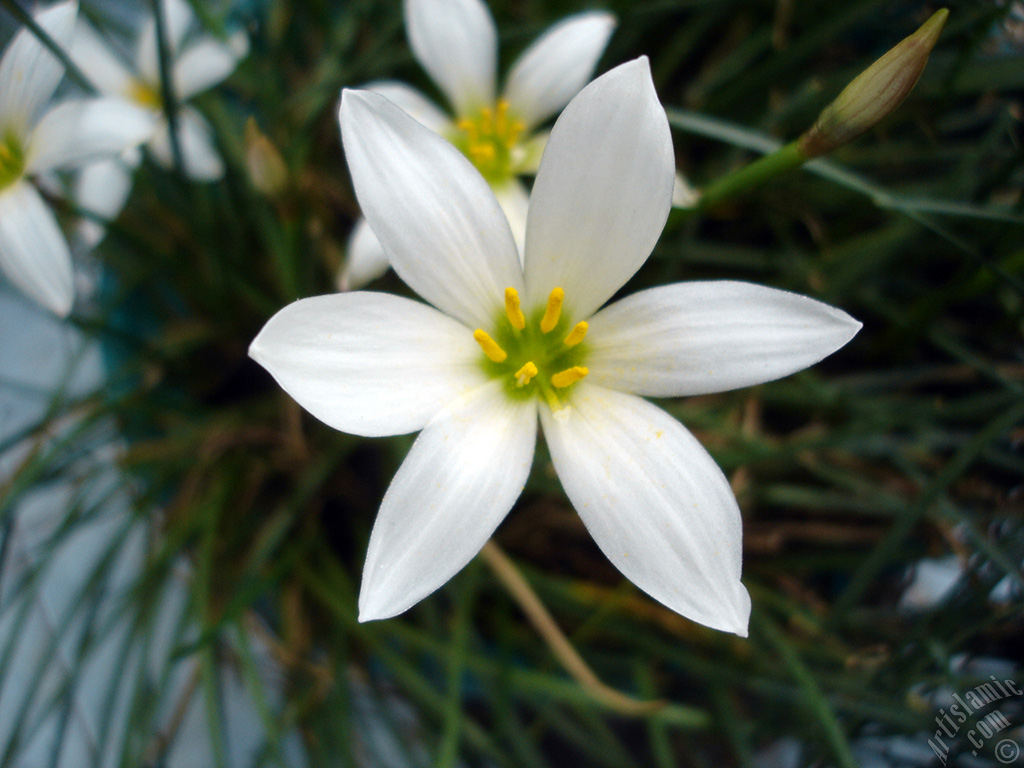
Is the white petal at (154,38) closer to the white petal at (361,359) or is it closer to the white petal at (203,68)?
the white petal at (203,68)

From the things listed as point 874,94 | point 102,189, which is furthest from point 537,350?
point 102,189

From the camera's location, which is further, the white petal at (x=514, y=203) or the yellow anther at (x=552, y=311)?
the white petal at (x=514, y=203)

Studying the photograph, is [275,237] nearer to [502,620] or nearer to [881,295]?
[502,620]

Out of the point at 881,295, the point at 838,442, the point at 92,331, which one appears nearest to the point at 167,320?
the point at 92,331

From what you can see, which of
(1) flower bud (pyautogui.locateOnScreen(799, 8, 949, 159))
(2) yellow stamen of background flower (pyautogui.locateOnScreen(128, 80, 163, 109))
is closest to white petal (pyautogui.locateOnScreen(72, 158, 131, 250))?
(2) yellow stamen of background flower (pyautogui.locateOnScreen(128, 80, 163, 109))

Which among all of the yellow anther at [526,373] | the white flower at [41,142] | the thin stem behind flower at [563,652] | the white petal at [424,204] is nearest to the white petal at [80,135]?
the white flower at [41,142]
